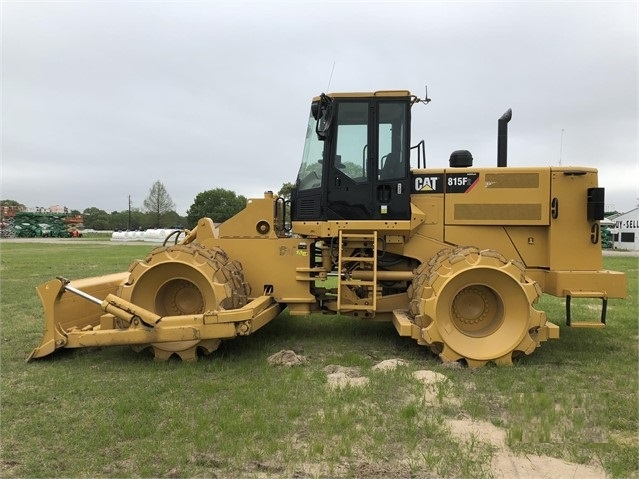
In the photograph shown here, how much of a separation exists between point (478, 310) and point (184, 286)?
3.94m

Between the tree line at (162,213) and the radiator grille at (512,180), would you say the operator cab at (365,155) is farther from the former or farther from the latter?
the tree line at (162,213)

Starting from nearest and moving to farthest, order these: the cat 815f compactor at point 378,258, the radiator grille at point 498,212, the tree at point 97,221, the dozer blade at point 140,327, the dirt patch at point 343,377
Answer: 1. the dirt patch at point 343,377
2. the dozer blade at point 140,327
3. the cat 815f compactor at point 378,258
4. the radiator grille at point 498,212
5. the tree at point 97,221

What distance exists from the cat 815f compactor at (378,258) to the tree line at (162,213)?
40370mm

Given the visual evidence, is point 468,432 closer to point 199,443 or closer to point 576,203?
point 199,443

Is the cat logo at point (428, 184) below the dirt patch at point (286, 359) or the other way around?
the other way around

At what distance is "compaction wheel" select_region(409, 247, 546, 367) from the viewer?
5883mm

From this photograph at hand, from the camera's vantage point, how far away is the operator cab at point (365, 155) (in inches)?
265

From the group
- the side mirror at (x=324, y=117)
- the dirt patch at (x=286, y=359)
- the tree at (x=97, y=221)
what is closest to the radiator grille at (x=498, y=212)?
the side mirror at (x=324, y=117)

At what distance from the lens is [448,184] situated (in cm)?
693

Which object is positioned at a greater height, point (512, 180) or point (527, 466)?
point (512, 180)

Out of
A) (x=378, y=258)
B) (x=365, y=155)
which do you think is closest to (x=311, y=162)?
(x=365, y=155)

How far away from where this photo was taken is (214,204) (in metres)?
69.8

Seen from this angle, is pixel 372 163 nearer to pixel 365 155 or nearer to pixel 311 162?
pixel 365 155

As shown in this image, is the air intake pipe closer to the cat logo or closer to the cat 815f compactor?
the cat 815f compactor
